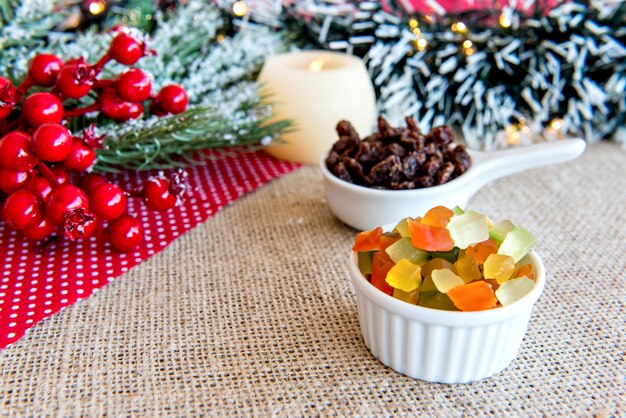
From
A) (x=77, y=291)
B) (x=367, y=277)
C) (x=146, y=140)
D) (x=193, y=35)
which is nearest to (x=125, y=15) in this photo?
(x=193, y=35)

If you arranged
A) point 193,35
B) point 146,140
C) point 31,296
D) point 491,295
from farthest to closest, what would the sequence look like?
1. point 193,35
2. point 146,140
3. point 31,296
4. point 491,295

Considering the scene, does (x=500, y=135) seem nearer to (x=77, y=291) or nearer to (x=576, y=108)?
(x=576, y=108)

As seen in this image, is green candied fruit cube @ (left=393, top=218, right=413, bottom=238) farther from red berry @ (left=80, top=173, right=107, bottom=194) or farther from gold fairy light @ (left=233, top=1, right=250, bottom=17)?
gold fairy light @ (left=233, top=1, right=250, bottom=17)

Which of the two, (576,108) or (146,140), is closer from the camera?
Answer: (146,140)

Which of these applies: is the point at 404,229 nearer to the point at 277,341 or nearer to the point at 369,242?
the point at 369,242

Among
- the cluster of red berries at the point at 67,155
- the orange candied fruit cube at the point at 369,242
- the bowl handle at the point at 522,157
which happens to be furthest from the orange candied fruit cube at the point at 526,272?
the cluster of red berries at the point at 67,155

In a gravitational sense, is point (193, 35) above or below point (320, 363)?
above

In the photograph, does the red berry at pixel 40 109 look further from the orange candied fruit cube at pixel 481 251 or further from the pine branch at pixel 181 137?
the orange candied fruit cube at pixel 481 251
